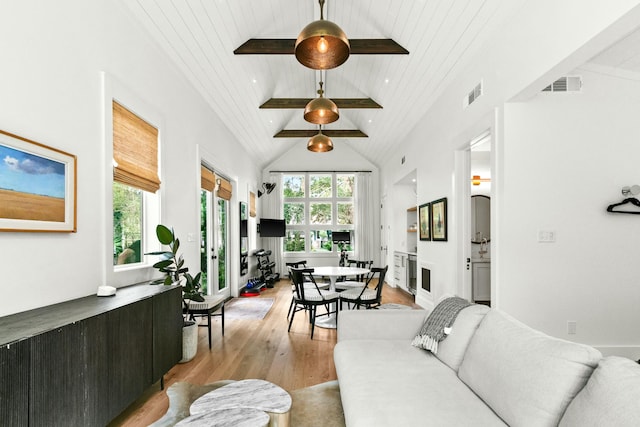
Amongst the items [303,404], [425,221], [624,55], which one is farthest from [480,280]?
[303,404]

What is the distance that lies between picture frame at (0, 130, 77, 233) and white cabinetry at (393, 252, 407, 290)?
20.9 feet

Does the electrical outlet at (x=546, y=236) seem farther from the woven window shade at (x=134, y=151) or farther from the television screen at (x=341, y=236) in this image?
the television screen at (x=341, y=236)

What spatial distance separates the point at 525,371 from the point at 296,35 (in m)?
4.92

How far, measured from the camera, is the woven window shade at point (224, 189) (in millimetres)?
6288

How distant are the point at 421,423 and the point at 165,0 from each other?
3.58m

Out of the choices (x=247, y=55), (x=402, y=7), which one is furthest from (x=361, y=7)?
(x=247, y=55)

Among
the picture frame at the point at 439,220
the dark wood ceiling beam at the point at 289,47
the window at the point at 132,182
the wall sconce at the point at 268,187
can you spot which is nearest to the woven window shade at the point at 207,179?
the window at the point at 132,182

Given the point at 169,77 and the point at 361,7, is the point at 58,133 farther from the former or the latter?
the point at 361,7

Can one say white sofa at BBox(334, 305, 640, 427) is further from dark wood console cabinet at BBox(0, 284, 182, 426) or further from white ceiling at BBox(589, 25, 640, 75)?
white ceiling at BBox(589, 25, 640, 75)

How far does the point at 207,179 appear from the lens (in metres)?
5.48

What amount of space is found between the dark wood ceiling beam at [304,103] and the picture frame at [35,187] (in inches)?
184

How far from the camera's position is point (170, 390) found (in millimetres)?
2920

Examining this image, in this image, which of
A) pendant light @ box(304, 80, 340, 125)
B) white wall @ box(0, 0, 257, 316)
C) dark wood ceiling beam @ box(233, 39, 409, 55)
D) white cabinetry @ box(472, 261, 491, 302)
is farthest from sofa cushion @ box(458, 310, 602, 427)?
white cabinetry @ box(472, 261, 491, 302)

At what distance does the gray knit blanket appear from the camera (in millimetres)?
2424
